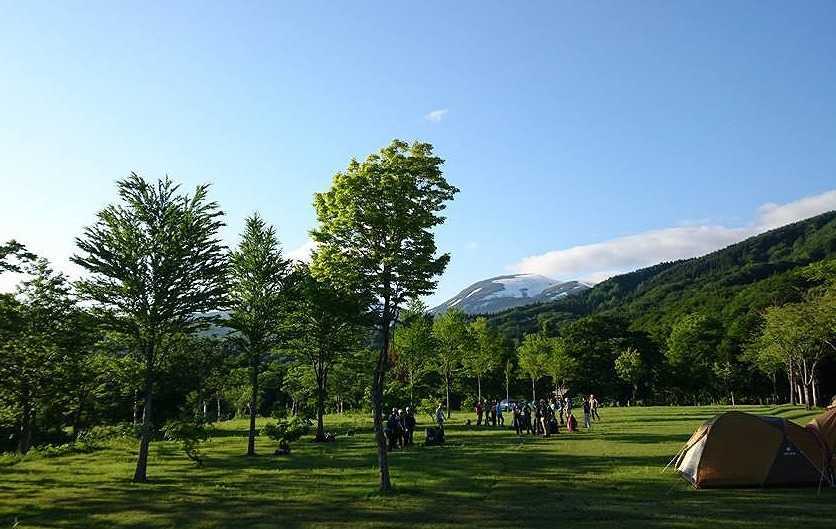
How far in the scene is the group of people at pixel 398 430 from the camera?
29891 mm

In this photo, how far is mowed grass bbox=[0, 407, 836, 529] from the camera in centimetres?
1337

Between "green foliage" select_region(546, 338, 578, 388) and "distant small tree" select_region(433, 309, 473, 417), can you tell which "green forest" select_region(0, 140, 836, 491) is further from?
"green foliage" select_region(546, 338, 578, 388)

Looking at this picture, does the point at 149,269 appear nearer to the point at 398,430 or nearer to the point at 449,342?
the point at 398,430

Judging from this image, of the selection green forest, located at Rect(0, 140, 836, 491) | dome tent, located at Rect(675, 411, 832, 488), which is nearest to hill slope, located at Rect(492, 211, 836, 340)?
green forest, located at Rect(0, 140, 836, 491)

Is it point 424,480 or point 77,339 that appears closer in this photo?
point 424,480

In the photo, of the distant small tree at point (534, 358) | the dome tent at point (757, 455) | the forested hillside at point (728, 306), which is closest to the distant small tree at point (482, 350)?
the distant small tree at point (534, 358)

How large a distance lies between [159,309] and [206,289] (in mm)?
2081

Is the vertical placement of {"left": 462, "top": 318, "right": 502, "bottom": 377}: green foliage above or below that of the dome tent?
above

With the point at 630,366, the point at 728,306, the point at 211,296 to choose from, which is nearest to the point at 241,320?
the point at 211,296

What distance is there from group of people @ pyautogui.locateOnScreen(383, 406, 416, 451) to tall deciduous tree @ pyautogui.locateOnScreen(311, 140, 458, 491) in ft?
38.7

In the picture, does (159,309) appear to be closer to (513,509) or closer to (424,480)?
(424,480)

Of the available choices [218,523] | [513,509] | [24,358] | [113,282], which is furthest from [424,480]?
[24,358]

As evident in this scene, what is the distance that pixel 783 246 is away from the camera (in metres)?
190

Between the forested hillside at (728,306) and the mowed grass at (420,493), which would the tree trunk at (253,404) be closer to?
the mowed grass at (420,493)
